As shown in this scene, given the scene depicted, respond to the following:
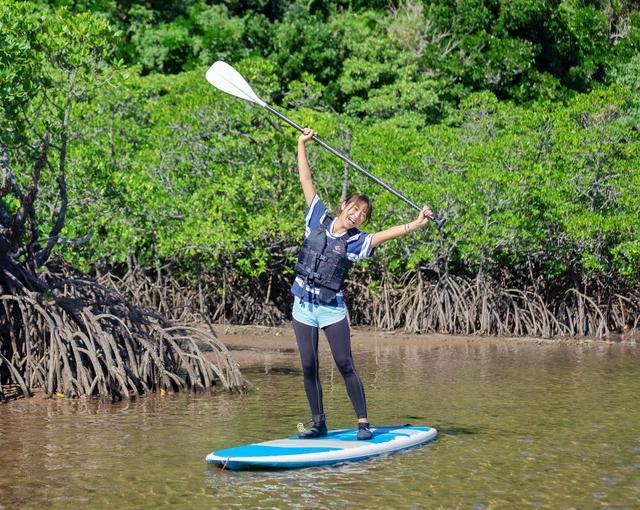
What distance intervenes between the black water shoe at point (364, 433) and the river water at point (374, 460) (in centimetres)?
25

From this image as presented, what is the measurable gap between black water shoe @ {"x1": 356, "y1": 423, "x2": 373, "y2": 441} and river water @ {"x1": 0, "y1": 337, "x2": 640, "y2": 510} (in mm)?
248

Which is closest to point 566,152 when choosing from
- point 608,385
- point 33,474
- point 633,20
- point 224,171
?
point 224,171

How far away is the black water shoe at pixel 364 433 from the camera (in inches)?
316

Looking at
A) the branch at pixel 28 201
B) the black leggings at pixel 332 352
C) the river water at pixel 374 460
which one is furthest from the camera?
the branch at pixel 28 201

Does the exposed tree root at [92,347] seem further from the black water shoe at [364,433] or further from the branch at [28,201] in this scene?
the black water shoe at [364,433]

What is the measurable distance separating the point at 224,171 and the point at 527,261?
5165mm

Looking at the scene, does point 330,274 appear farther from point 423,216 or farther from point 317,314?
point 423,216

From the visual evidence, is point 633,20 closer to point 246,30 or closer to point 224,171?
point 246,30

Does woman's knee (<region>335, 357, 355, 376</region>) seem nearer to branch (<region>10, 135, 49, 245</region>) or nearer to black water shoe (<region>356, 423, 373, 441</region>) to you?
black water shoe (<region>356, 423, 373, 441</region>)

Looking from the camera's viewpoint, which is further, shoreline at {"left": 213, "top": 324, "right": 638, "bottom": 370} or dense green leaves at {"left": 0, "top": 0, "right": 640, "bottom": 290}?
dense green leaves at {"left": 0, "top": 0, "right": 640, "bottom": 290}

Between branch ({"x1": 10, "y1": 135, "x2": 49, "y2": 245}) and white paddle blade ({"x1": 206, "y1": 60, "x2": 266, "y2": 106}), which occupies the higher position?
white paddle blade ({"x1": 206, "y1": 60, "x2": 266, "y2": 106})

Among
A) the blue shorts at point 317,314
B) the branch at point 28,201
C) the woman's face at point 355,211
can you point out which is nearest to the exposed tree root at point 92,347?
the branch at point 28,201

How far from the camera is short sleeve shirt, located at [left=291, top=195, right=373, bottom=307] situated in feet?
25.5

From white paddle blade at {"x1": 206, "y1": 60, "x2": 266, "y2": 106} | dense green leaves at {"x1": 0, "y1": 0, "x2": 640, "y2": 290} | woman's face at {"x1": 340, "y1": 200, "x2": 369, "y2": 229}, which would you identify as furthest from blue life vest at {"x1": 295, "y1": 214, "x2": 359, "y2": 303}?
dense green leaves at {"x1": 0, "y1": 0, "x2": 640, "y2": 290}
